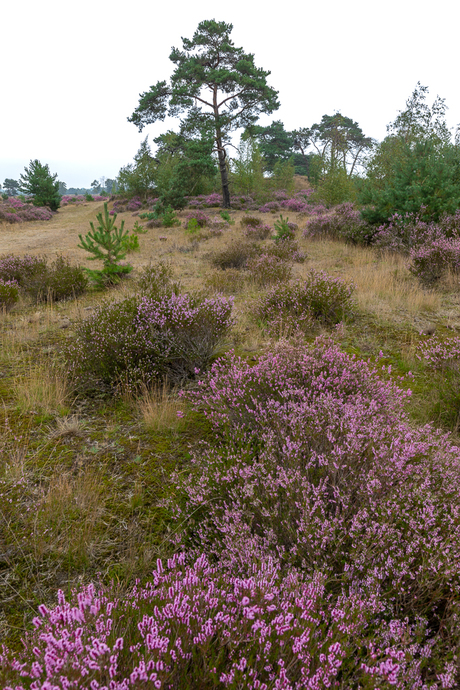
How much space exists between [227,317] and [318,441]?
257 cm

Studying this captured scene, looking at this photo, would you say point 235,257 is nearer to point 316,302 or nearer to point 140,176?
point 316,302

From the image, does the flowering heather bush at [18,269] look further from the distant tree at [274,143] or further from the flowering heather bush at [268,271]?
the distant tree at [274,143]

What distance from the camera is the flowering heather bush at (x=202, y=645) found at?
919mm

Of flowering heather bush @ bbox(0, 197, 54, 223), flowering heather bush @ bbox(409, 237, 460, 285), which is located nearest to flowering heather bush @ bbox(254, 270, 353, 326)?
flowering heather bush @ bbox(409, 237, 460, 285)

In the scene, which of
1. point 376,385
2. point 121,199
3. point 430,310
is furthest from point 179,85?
point 376,385

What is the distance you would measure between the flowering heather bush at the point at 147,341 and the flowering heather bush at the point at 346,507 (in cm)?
155

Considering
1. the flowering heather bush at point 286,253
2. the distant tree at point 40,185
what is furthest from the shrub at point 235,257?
the distant tree at point 40,185

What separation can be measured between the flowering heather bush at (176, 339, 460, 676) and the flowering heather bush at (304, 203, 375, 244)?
381 inches

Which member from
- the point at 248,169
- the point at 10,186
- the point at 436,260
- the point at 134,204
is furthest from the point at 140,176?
the point at 10,186

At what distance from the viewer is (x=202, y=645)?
1.05 metres

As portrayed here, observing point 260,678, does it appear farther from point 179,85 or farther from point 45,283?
point 179,85

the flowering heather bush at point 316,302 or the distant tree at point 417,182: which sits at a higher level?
the distant tree at point 417,182

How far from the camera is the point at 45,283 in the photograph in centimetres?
741

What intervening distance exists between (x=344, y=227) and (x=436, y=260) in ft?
18.3
